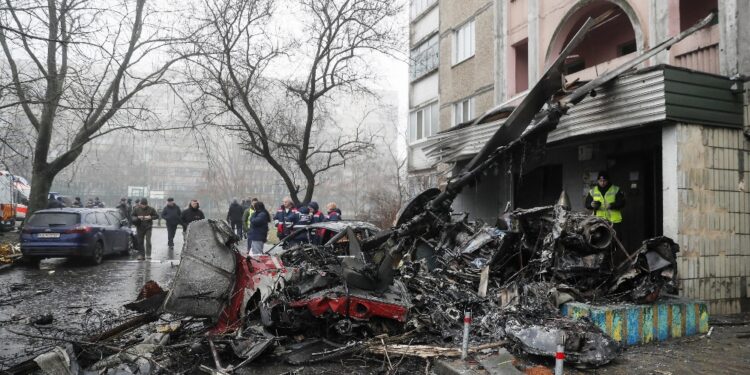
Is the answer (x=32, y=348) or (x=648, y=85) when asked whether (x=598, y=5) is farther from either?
(x=32, y=348)

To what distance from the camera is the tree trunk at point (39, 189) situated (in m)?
15.4

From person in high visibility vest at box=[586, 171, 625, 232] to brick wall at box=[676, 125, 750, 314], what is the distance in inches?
42.4

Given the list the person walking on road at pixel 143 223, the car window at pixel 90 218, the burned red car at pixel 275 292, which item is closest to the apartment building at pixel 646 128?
the burned red car at pixel 275 292

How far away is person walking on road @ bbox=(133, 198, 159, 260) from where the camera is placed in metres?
14.6

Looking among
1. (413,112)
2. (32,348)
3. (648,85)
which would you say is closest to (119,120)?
(413,112)

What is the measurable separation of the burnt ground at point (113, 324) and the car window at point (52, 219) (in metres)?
1.40

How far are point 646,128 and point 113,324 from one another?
8227mm

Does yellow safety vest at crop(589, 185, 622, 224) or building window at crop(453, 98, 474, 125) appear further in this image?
building window at crop(453, 98, 474, 125)

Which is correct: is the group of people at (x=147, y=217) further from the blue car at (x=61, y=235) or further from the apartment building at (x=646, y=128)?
the apartment building at (x=646, y=128)

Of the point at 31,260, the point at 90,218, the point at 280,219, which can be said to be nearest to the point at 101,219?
the point at 90,218

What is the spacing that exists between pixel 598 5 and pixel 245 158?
47.8m

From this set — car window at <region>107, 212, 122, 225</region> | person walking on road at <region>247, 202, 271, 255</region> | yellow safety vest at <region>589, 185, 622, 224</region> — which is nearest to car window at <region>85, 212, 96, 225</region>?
car window at <region>107, 212, 122, 225</region>

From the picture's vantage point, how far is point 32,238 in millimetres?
12078

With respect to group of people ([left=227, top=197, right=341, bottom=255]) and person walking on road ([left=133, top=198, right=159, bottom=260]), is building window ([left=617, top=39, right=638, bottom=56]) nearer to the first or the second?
group of people ([left=227, top=197, right=341, bottom=255])
